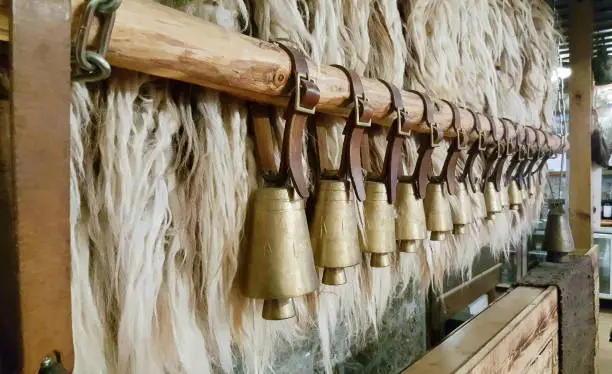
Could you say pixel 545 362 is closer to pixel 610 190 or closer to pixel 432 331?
pixel 432 331

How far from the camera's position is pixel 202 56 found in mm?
446

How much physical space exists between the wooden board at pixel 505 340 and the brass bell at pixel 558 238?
1.19 feet

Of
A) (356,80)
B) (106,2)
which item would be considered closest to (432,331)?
(356,80)

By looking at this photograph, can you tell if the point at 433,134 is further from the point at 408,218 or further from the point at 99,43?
the point at 99,43

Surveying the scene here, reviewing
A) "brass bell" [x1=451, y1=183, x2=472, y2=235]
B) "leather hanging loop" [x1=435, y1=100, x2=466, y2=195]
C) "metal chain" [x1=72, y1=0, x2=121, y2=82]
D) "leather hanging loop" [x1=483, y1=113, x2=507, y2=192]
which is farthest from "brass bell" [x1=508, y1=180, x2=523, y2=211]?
"metal chain" [x1=72, y1=0, x2=121, y2=82]

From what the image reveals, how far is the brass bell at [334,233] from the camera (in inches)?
23.4

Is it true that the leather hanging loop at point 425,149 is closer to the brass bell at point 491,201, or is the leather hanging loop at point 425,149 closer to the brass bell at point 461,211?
the brass bell at point 461,211

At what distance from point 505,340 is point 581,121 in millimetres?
1351

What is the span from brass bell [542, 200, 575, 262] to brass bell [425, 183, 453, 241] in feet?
3.86

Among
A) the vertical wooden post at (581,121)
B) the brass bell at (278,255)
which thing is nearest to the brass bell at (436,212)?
the brass bell at (278,255)

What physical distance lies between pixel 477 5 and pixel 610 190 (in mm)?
3811

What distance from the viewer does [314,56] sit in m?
0.65

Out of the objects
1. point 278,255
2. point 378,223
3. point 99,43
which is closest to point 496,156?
point 378,223

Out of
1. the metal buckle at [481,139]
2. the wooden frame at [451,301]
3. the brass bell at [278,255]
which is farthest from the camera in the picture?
the wooden frame at [451,301]
